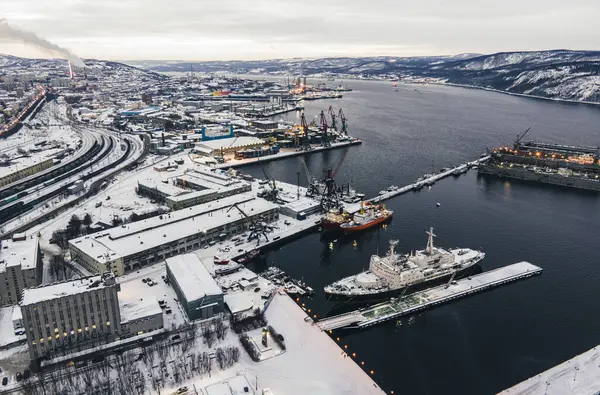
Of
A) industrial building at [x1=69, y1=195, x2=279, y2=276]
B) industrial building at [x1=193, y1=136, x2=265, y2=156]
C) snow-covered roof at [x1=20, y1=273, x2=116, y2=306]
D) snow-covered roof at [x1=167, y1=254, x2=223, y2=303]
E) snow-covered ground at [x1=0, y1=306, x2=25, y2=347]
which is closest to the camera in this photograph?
snow-covered roof at [x1=20, y1=273, x2=116, y2=306]

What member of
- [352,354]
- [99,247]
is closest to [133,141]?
[99,247]

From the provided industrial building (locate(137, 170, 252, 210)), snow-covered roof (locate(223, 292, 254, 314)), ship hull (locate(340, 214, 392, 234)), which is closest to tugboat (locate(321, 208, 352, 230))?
ship hull (locate(340, 214, 392, 234))

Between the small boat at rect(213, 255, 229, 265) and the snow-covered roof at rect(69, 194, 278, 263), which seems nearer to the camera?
the snow-covered roof at rect(69, 194, 278, 263)

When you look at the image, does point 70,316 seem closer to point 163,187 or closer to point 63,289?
point 63,289

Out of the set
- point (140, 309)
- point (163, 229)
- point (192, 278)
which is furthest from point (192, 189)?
point (140, 309)

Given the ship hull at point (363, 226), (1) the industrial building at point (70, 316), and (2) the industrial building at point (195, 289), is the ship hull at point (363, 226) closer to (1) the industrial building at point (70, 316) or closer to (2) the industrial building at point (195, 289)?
(2) the industrial building at point (195, 289)

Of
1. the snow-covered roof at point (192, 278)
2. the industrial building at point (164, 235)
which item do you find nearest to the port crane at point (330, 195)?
the industrial building at point (164, 235)

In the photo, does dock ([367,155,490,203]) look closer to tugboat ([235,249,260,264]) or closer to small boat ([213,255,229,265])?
tugboat ([235,249,260,264])

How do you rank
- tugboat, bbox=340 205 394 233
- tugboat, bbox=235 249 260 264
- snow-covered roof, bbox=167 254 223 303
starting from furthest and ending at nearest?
tugboat, bbox=340 205 394 233, tugboat, bbox=235 249 260 264, snow-covered roof, bbox=167 254 223 303
